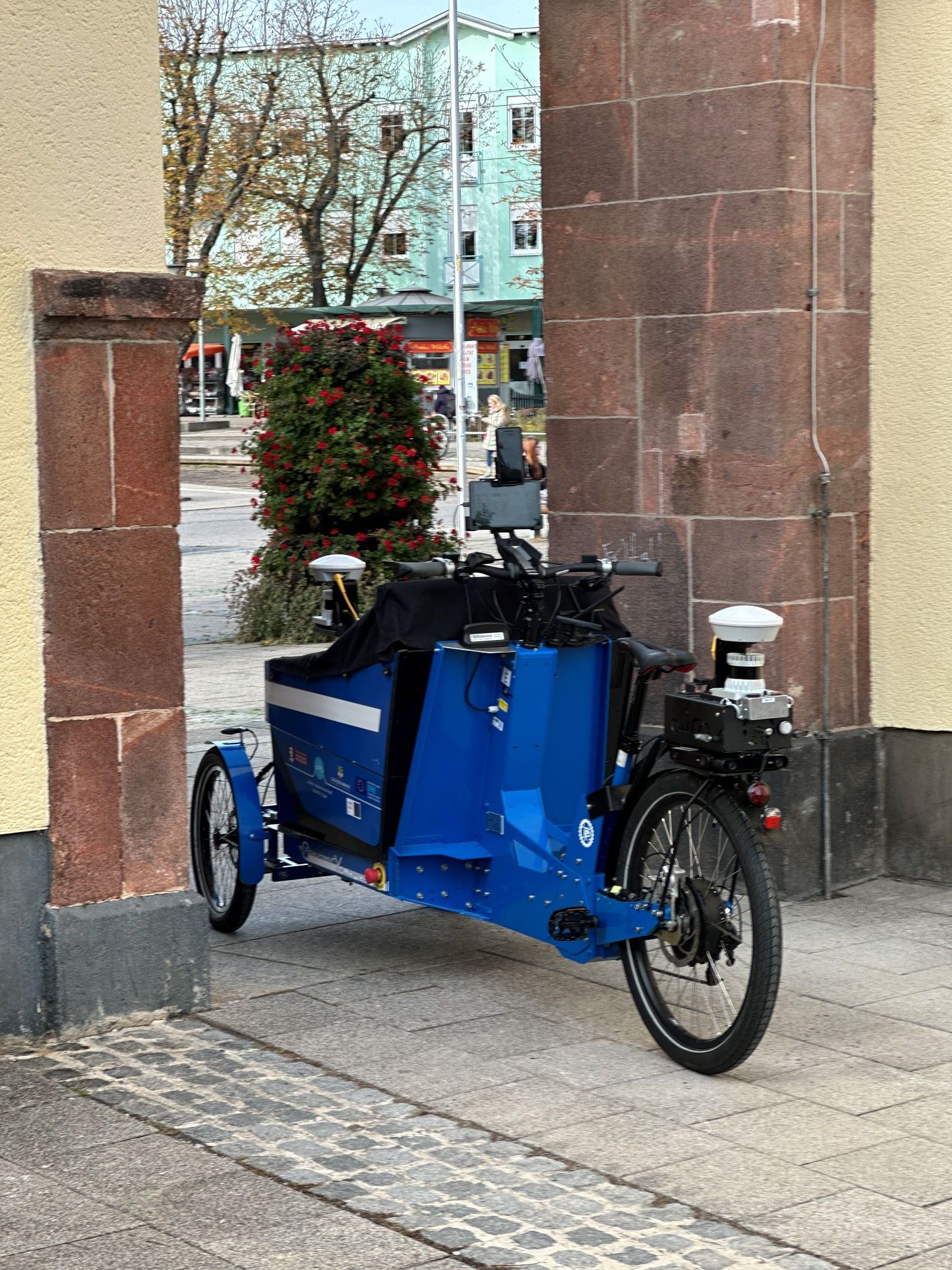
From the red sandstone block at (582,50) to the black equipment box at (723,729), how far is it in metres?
3.13

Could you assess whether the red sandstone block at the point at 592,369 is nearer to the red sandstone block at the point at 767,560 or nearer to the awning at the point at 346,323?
the red sandstone block at the point at 767,560

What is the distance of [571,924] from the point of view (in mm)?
5391

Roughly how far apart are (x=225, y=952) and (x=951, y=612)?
2990 millimetres

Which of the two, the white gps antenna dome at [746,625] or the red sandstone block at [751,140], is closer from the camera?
the white gps antenna dome at [746,625]

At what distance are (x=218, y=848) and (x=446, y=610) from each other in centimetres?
164

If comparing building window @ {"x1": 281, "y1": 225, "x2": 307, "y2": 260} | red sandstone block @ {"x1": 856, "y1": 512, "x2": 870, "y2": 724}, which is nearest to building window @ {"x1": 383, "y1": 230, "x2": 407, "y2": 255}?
building window @ {"x1": 281, "y1": 225, "x2": 307, "y2": 260}

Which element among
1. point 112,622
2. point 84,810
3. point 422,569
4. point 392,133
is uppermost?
point 392,133

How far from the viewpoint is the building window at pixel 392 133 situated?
42531mm

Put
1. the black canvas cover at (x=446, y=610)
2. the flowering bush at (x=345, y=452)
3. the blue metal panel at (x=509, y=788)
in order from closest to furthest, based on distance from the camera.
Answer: the blue metal panel at (x=509, y=788), the black canvas cover at (x=446, y=610), the flowering bush at (x=345, y=452)

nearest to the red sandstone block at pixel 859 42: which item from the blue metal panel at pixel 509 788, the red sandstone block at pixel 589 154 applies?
the red sandstone block at pixel 589 154

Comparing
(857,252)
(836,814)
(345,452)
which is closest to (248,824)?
(836,814)

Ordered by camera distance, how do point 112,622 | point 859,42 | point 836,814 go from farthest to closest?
point 836,814 < point 859,42 < point 112,622

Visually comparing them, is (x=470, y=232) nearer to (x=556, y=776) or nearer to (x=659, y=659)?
(x=556, y=776)

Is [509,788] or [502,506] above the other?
[502,506]
